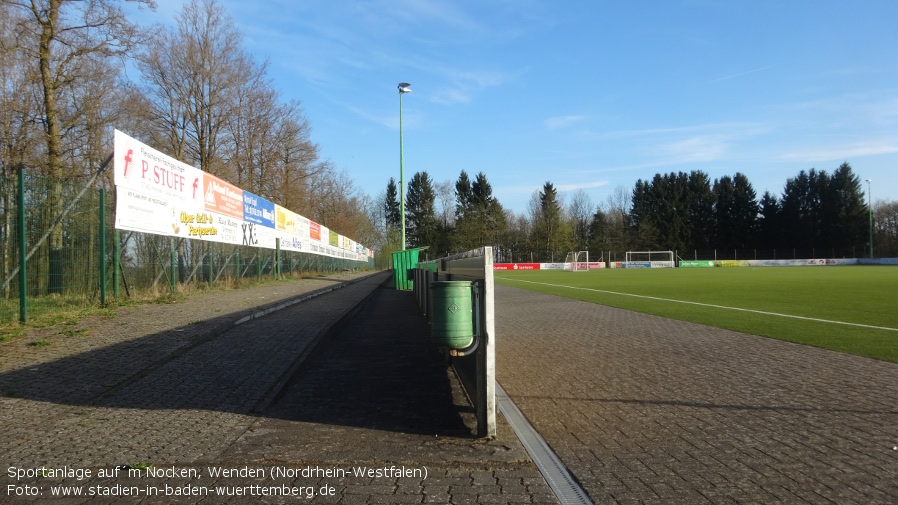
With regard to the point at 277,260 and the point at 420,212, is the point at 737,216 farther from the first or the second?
the point at 277,260

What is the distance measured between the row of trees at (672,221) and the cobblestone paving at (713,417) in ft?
240

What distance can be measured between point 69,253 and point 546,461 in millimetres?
10946

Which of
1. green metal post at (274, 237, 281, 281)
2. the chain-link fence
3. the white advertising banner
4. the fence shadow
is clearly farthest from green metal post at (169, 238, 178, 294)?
Answer: green metal post at (274, 237, 281, 281)

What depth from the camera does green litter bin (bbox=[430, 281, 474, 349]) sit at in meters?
5.06

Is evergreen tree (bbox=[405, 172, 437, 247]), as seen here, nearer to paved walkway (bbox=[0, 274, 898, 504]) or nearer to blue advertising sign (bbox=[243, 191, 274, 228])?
blue advertising sign (bbox=[243, 191, 274, 228])

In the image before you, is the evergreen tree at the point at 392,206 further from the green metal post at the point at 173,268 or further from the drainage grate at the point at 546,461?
the drainage grate at the point at 546,461

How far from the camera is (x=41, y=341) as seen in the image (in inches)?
334

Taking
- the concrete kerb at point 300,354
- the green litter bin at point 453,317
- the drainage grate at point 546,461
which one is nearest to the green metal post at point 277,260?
the concrete kerb at point 300,354

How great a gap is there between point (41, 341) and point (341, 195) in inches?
2284

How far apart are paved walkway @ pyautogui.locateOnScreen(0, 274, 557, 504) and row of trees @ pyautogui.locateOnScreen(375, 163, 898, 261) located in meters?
74.0

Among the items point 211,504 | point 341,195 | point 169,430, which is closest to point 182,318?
point 169,430

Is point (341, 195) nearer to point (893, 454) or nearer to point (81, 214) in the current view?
point (81, 214)

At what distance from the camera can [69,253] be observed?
11.7 meters

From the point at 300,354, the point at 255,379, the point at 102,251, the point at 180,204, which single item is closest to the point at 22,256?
the point at 102,251
